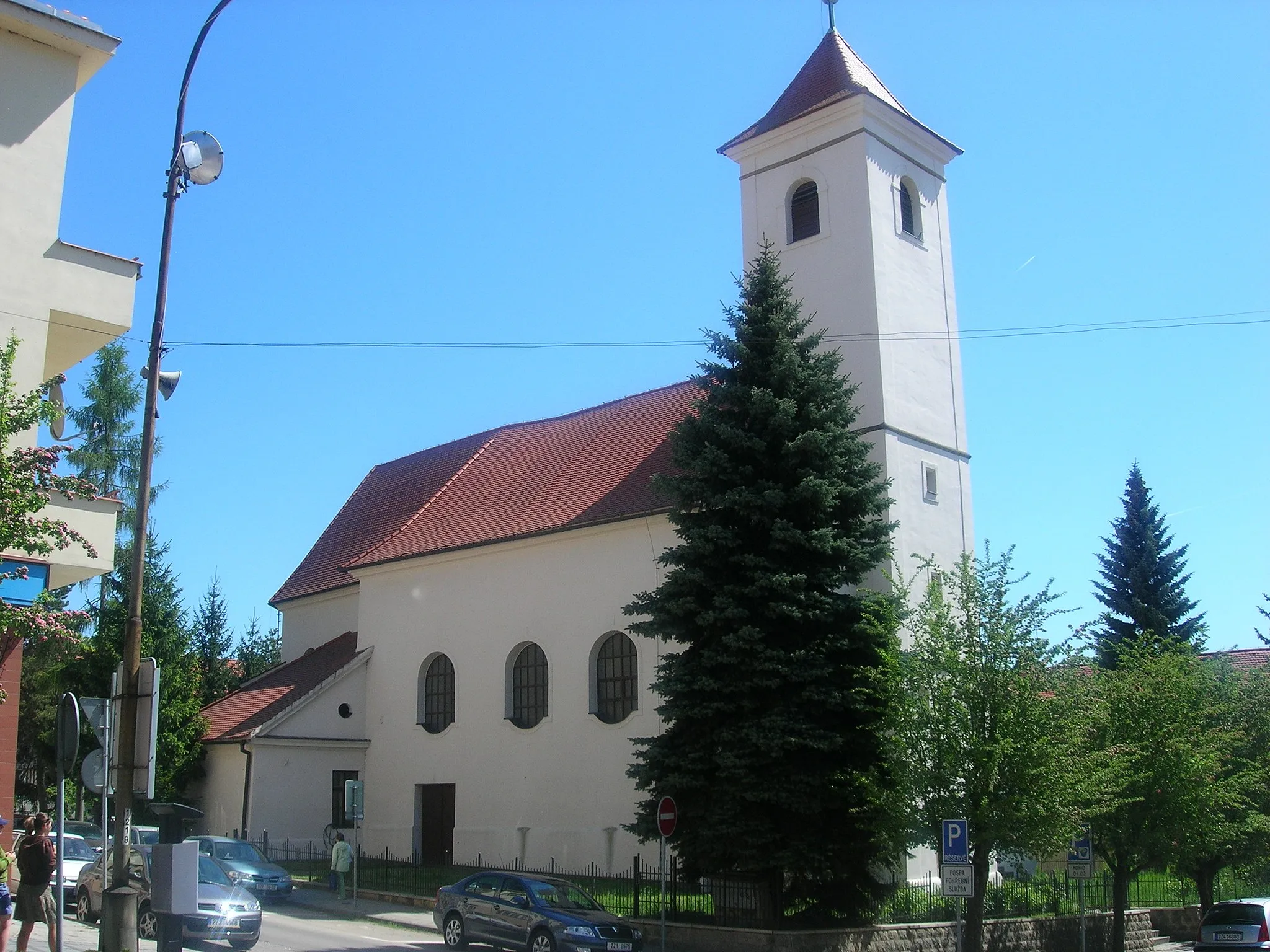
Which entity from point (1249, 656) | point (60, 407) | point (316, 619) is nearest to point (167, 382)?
point (60, 407)

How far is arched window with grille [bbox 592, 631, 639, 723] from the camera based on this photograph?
2673cm

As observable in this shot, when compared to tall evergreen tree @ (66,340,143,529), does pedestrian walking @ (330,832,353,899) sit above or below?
below

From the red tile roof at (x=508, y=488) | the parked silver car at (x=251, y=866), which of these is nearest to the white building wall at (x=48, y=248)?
the parked silver car at (x=251, y=866)

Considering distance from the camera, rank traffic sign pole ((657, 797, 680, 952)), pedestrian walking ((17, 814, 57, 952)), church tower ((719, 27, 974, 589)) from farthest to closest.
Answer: church tower ((719, 27, 974, 589)) → traffic sign pole ((657, 797, 680, 952)) → pedestrian walking ((17, 814, 57, 952))

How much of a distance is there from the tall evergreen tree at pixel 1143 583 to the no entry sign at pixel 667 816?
22.7 meters

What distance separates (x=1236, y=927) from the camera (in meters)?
20.0

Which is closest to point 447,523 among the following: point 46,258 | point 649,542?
point 649,542

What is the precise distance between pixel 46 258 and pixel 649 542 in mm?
13723

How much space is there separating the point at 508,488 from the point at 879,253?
11842 mm

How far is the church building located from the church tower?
0.05 meters

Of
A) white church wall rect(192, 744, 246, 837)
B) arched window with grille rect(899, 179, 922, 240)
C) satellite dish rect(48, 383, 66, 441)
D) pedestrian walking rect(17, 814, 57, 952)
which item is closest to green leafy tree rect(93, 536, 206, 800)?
white church wall rect(192, 744, 246, 837)

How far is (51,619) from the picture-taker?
12.3 m

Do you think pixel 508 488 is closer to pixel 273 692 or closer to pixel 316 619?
pixel 273 692

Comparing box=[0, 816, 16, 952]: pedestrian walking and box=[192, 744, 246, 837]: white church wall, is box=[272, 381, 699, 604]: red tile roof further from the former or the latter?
box=[0, 816, 16, 952]: pedestrian walking
